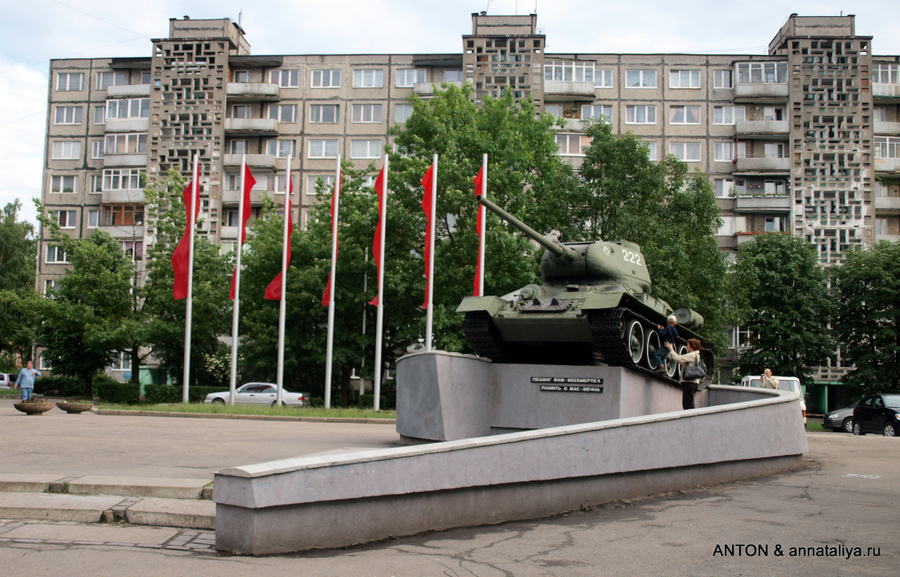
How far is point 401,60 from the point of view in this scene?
4816cm

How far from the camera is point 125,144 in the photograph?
4866 cm

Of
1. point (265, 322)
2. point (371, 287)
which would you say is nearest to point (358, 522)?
point (371, 287)

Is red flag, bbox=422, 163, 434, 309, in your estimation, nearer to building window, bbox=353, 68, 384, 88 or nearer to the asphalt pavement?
the asphalt pavement

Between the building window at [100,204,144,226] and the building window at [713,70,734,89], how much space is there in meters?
33.6

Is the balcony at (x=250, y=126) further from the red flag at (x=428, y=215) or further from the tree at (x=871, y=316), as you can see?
the tree at (x=871, y=316)

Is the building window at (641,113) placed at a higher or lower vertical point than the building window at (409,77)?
lower

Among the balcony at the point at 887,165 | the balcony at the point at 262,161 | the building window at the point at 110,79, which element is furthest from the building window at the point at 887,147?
the building window at the point at 110,79

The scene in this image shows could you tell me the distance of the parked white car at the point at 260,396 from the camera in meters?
33.7

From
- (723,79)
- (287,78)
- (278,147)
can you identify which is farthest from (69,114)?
(723,79)

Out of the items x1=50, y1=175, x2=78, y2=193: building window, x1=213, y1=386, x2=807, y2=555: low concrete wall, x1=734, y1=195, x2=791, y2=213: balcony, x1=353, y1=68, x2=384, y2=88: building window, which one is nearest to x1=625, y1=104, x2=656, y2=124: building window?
x1=734, y1=195, x2=791, y2=213: balcony

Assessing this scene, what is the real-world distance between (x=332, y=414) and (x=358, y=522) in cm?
1712

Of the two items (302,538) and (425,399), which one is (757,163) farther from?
(302,538)

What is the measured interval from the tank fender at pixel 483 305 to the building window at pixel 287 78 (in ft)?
125

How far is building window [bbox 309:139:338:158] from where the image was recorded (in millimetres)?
47969
